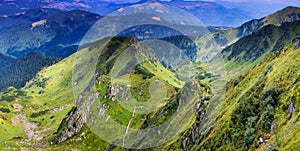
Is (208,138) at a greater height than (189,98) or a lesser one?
greater

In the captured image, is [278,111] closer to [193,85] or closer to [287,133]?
[287,133]

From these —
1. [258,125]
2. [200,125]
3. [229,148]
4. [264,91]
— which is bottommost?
[200,125]

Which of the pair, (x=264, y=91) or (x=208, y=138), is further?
(x=208, y=138)

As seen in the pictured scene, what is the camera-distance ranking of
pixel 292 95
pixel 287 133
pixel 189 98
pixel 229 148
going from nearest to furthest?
pixel 287 133 → pixel 292 95 → pixel 229 148 → pixel 189 98

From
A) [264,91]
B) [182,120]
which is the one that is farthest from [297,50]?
[182,120]

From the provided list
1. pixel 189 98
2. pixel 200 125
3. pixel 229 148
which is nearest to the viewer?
pixel 229 148

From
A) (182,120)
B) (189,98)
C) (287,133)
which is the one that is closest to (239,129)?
(287,133)
